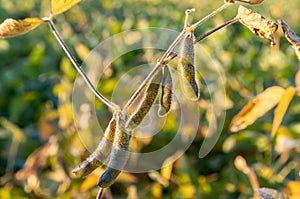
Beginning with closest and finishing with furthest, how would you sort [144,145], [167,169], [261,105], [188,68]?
[188,68], [261,105], [167,169], [144,145]

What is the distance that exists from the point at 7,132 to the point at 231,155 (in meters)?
0.65

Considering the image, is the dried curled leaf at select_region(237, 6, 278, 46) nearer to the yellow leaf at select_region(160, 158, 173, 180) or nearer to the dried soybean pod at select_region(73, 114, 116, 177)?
the dried soybean pod at select_region(73, 114, 116, 177)

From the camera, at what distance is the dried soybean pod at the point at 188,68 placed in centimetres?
58

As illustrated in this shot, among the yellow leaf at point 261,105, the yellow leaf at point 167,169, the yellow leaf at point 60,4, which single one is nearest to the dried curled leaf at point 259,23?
the yellow leaf at point 60,4

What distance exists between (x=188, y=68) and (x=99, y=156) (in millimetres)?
119

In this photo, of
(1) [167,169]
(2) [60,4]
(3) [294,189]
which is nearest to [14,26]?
(2) [60,4]

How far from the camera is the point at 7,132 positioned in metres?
1.89

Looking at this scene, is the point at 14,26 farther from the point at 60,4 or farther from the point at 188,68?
the point at 188,68

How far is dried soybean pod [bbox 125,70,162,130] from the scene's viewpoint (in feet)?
1.97

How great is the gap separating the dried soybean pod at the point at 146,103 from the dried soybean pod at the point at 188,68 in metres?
0.03

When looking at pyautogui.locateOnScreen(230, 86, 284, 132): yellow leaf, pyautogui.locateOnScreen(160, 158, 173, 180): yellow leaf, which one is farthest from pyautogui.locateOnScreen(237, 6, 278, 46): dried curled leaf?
pyautogui.locateOnScreen(160, 158, 173, 180): yellow leaf

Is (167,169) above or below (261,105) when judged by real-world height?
below

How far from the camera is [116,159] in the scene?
0.59 meters

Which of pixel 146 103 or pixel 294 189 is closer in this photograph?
pixel 146 103
